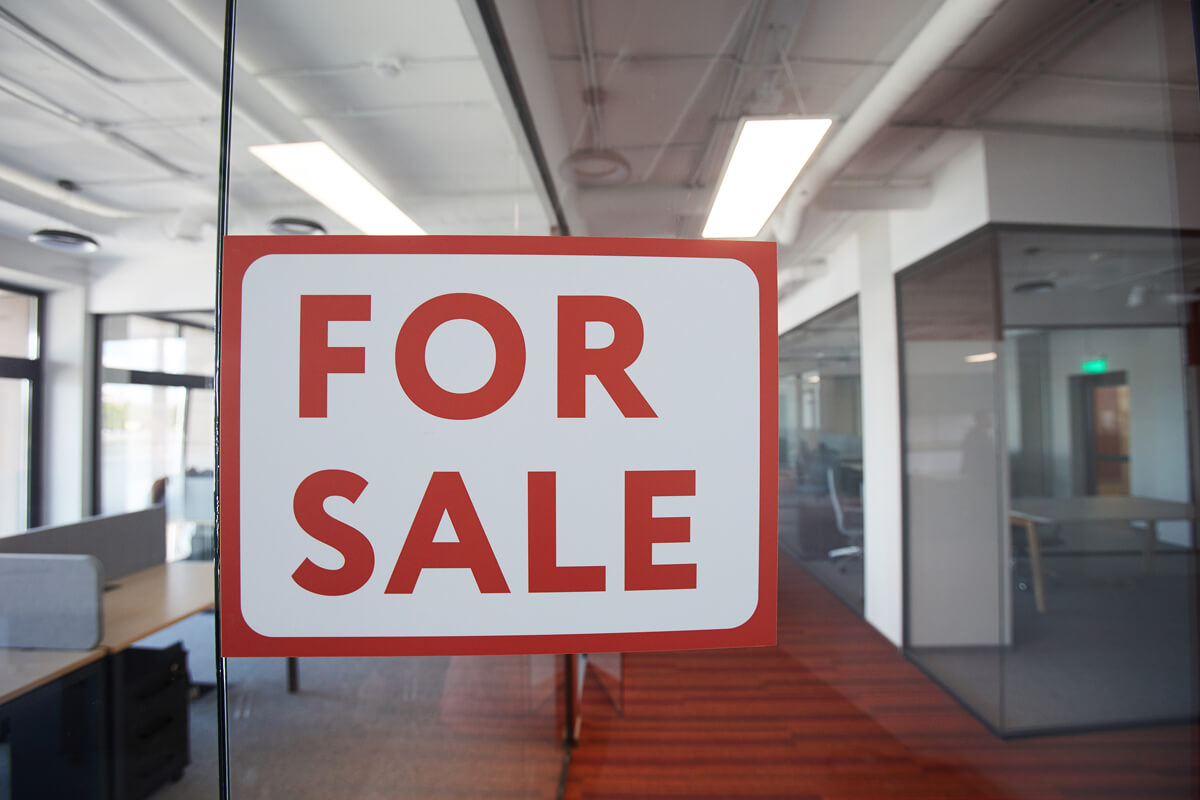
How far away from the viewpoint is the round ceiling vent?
113 centimetres

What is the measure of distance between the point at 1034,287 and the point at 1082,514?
3.67 ft

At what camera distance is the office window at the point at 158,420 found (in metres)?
0.59

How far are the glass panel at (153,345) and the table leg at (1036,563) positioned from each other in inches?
125

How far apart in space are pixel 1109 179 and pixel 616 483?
8.46ft

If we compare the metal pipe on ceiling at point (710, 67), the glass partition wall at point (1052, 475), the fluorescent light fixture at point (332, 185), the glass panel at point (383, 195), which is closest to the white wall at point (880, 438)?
the glass partition wall at point (1052, 475)

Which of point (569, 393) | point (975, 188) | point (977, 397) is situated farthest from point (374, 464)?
point (977, 397)

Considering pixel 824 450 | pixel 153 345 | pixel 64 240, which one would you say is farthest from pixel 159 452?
pixel 824 450

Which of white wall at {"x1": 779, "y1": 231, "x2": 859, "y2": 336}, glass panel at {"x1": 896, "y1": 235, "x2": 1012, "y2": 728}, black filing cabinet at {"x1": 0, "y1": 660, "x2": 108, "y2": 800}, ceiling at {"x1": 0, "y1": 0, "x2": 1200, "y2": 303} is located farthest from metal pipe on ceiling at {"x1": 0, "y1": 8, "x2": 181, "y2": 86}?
glass panel at {"x1": 896, "y1": 235, "x2": 1012, "y2": 728}

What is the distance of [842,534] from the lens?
150cm

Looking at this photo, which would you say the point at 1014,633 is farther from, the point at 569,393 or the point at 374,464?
the point at 374,464

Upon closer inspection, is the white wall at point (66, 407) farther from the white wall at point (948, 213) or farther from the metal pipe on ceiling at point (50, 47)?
→ the white wall at point (948, 213)

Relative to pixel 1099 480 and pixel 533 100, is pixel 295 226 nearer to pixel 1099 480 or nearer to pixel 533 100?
pixel 533 100

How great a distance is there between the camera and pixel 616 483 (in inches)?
22.4

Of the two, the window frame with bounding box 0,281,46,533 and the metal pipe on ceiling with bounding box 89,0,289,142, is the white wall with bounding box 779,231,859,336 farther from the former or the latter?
the window frame with bounding box 0,281,46,533
